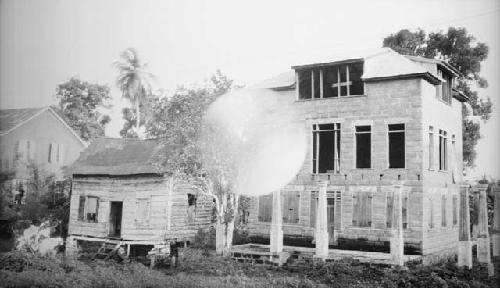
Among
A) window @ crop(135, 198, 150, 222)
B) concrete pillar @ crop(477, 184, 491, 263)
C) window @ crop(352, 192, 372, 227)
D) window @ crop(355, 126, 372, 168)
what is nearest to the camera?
concrete pillar @ crop(477, 184, 491, 263)

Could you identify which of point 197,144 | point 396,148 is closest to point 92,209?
point 197,144

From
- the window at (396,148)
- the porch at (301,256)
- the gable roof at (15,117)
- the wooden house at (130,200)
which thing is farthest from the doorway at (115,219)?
the window at (396,148)

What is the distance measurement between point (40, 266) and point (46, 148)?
41.0ft

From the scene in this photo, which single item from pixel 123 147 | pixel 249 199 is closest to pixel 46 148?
pixel 123 147

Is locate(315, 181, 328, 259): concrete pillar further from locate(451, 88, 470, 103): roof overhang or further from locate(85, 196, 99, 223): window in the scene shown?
locate(85, 196, 99, 223): window

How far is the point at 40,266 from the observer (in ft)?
57.3

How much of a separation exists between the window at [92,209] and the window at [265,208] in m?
9.42

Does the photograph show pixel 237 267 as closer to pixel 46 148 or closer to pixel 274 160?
pixel 274 160

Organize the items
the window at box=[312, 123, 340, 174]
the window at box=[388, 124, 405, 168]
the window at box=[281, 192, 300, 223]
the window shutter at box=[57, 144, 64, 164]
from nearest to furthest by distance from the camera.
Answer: the window at box=[388, 124, 405, 168] < the window at box=[312, 123, 340, 174] < the window at box=[281, 192, 300, 223] < the window shutter at box=[57, 144, 64, 164]

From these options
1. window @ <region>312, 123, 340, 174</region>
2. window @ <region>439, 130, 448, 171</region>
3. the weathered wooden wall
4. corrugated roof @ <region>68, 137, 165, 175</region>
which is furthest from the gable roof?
window @ <region>439, 130, 448, 171</region>

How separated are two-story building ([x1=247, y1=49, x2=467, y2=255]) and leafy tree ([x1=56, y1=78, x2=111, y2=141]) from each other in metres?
10.8

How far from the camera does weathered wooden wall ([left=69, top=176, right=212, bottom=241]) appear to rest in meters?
22.3

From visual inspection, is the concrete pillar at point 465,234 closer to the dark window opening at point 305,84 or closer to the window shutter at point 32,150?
the dark window opening at point 305,84

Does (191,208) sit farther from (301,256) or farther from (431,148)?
(431,148)
